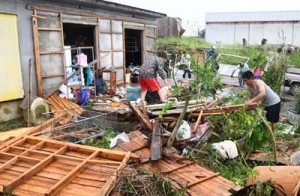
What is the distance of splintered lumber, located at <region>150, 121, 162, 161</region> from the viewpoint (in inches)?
200

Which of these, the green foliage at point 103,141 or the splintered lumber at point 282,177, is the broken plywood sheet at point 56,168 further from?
the splintered lumber at point 282,177

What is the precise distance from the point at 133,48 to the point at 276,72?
7.02 m

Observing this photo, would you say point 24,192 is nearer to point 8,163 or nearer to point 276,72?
point 8,163

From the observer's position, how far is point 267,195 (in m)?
3.82

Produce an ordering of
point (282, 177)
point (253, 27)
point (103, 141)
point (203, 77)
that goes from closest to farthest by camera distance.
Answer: point (282, 177) → point (203, 77) → point (103, 141) → point (253, 27)

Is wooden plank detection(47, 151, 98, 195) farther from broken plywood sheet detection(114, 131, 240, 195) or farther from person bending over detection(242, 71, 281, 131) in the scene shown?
person bending over detection(242, 71, 281, 131)

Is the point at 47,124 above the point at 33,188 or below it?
above

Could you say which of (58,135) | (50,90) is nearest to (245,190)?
(58,135)

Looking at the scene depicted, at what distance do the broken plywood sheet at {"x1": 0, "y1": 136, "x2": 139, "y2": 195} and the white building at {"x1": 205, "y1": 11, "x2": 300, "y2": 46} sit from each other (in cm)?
2380

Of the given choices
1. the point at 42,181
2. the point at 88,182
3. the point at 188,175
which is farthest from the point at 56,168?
the point at 188,175

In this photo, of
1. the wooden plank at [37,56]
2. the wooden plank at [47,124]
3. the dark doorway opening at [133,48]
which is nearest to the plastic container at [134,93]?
the wooden plank at [47,124]

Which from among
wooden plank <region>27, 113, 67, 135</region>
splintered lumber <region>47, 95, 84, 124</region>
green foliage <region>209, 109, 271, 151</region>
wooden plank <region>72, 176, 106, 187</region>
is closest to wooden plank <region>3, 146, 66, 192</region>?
wooden plank <region>72, 176, 106, 187</region>

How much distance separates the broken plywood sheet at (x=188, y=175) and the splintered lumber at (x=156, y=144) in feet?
0.36

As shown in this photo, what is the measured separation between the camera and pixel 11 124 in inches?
310
